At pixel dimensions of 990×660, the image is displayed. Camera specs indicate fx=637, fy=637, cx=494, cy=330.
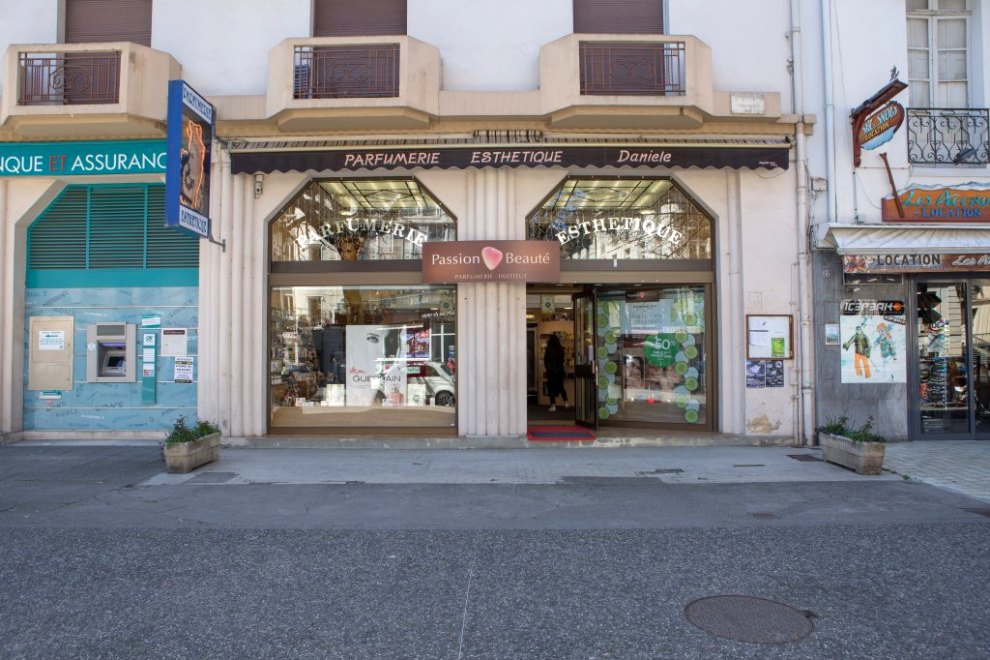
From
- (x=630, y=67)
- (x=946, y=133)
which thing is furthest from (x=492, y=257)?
(x=946, y=133)

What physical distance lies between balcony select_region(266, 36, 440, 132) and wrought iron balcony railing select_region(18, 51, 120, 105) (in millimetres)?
2576

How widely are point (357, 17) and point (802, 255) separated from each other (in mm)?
8341

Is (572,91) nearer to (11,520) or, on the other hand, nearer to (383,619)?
(383,619)

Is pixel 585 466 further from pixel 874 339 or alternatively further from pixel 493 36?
pixel 493 36

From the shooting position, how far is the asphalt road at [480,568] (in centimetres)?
363

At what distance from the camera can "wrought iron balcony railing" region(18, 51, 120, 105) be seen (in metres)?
9.85

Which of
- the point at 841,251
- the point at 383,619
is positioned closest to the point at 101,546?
the point at 383,619

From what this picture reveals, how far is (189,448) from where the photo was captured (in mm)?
8352

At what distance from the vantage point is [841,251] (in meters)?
9.59

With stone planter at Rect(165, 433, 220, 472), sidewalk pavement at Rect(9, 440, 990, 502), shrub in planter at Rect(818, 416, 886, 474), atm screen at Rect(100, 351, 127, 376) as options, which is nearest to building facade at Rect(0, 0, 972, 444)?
atm screen at Rect(100, 351, 127, 376)

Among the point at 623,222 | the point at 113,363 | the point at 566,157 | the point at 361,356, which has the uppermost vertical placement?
the point at 566,157

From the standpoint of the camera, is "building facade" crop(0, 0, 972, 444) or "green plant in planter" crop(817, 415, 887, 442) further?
"building facade" crop(0, 0, 972, 444)

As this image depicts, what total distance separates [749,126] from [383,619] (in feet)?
30.8

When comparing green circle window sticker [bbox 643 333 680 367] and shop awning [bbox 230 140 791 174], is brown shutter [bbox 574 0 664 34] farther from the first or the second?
green circle window sticker [bbox 643 333 680 367]
